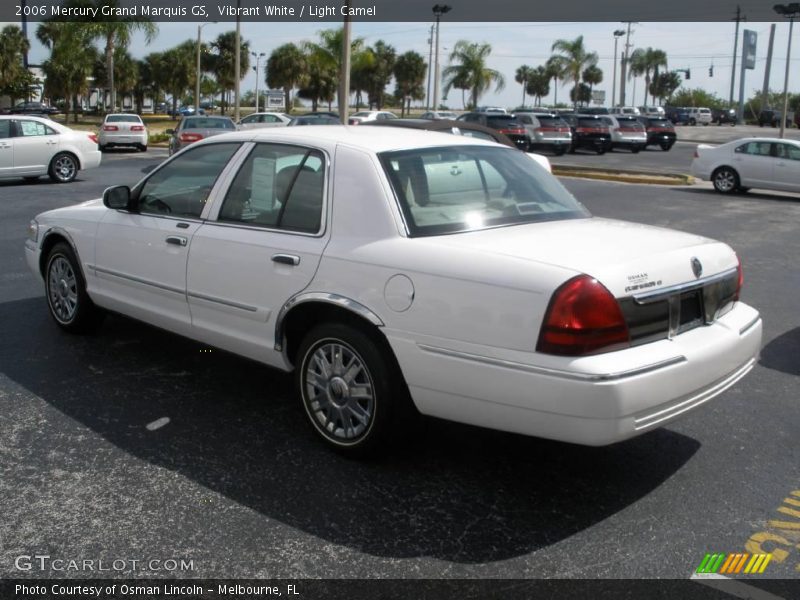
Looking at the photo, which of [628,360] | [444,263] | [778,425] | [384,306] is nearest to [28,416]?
[384,306]

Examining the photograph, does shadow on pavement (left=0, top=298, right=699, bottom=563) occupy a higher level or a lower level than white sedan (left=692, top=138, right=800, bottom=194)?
lower

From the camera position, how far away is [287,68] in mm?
73125

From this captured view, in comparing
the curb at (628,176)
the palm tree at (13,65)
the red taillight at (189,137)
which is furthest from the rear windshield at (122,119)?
the palm tree at (13,65)

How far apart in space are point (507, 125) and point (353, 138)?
88.4 feet

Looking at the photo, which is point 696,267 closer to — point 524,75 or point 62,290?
point 62,290

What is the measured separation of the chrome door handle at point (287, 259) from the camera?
173 inches

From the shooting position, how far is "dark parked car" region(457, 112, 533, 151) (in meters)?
30.4

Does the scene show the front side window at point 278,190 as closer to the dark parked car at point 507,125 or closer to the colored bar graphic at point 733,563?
the colored bar graphic at point 733,563

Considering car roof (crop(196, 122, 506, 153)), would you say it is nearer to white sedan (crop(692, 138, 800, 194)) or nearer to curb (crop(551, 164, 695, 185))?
white sedan (crop(692, 138, 800, 194))

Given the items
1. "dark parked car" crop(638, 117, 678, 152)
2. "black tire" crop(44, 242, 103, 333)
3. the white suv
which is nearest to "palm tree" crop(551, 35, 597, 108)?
the white suv

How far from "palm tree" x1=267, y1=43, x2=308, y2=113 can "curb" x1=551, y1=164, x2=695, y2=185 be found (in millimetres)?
50465

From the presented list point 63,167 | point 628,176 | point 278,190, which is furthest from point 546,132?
point 278,190

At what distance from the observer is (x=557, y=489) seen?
4035 millimetres

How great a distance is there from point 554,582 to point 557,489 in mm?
835
